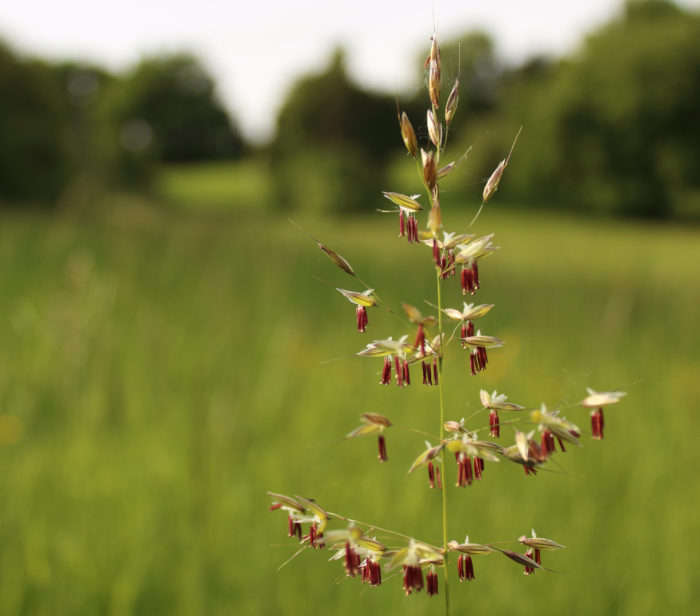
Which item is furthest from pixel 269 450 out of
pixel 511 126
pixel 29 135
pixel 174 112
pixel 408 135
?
pixel 174 112

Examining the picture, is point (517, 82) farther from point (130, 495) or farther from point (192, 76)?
point (130, 495)

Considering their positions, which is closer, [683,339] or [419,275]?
[683,339]

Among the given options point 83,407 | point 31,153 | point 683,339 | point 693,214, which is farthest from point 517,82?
point 83,407

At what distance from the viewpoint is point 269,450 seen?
338cm

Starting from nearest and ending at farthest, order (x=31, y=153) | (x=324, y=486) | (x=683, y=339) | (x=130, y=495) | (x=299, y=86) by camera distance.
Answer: (x=130, y=495), (x=324, y=486), (x=683, y=339), (x=31, y=153), (x=299, y=86)

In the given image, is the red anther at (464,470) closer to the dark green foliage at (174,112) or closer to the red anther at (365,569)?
the red anther at (365,569)

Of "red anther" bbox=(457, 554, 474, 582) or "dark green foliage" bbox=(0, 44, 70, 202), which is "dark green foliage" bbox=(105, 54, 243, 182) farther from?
"red anther" bbox=(457, 554, 474, 582)

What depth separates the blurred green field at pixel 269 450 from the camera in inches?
91.2

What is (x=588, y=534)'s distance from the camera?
2.67 metres

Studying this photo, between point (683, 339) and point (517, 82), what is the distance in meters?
24.5

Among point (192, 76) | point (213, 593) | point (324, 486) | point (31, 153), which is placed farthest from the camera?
point (192, 76)

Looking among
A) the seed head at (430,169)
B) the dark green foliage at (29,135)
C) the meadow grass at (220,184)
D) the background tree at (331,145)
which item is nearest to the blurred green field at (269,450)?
the seed head at (430,169)

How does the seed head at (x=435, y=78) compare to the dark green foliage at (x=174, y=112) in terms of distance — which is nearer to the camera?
the seed head at (x=435, y=78)

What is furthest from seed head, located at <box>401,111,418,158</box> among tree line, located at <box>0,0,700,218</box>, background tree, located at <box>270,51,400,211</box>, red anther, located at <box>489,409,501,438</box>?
background tree, located at <box>270,51,400,211</box>
